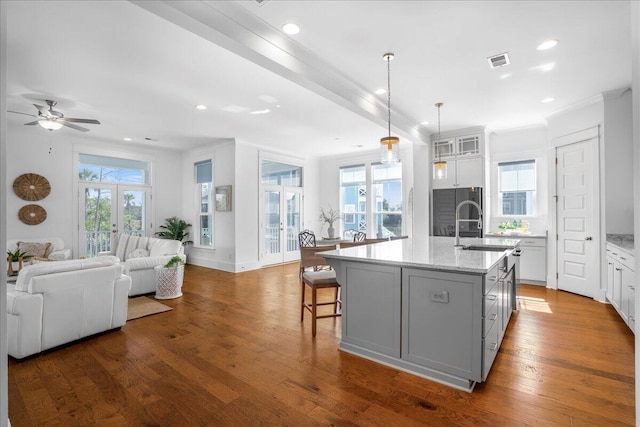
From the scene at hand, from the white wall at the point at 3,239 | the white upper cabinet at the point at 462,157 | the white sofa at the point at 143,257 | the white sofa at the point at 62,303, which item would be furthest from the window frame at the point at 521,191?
the white wall at the point at 3,239

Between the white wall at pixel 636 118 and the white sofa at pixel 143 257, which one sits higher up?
the white wall at pixel 636 118

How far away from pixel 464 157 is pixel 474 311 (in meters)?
→ 4.58

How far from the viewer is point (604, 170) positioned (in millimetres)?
4266

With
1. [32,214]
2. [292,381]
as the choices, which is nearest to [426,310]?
[292,381]

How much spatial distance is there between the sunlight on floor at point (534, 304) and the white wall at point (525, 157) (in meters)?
1.74

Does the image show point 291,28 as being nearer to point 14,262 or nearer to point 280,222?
point 14,262

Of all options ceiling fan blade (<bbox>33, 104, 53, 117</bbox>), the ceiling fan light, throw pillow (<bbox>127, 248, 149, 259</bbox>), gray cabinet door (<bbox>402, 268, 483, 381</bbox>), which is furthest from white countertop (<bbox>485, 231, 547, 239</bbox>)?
ceiling fan blade (<bbox>33, 104, 53, 117</bbox>)

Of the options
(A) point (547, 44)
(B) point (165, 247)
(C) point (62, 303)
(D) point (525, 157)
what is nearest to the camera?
(C) point (62, 303)

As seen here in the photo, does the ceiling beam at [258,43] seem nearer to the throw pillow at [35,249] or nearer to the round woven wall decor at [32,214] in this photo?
the throw pillow at [35,249]

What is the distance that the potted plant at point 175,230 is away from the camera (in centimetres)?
749

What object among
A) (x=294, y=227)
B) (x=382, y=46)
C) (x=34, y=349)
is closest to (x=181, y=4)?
(x=382, y=46)

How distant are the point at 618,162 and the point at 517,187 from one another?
1804 mm

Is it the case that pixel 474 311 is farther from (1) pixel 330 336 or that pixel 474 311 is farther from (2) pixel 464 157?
(2) pixel 464 157

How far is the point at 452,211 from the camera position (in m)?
5.93
